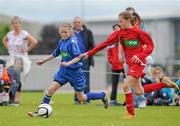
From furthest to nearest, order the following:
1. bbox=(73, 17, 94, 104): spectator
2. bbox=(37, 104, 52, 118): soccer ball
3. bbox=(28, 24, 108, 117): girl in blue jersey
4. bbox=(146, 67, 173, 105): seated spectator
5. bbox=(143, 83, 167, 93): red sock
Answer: bbox=(73, 17, 94, 104): spectator < bbox=(146, 67, 173, 105): seated spectator < bbox=(143, 83, 167, 93): red sock < bbox=(28, 24, 108, 117): girl in blue jersey < bbox=(37, 104, 52, 118): soccer ball

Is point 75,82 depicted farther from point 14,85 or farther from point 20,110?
point 14,85

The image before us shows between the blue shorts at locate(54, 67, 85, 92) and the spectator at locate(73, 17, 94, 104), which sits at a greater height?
the spectator at locate(73, 17, 94, 104)

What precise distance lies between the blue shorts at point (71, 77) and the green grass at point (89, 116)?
1.98 feet

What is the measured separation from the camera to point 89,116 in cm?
1517

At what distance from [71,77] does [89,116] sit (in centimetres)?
98

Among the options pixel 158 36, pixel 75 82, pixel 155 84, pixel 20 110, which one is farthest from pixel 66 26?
pixel 158 36

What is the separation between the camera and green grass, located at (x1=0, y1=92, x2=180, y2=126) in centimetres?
1352

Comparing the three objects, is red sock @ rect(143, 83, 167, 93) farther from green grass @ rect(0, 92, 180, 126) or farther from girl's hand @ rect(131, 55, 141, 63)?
girl's hand @ rect(131, 55, 141, 63)

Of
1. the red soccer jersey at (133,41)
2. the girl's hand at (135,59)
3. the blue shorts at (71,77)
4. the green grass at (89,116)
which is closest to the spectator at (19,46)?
the green grass at (89,116)

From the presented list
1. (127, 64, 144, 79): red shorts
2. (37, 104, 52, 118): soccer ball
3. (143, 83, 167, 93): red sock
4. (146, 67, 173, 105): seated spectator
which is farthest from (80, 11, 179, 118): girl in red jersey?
(146, 67, 173, 105): seated spectator

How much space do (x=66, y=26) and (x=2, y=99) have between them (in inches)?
148

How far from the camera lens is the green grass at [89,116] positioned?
13.5m

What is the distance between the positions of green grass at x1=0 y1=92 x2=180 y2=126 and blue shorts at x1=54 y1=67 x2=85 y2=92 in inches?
23.7

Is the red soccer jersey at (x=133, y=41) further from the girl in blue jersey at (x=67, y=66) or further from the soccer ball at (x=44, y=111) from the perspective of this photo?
the soccer ball at (x=44, y=111)
